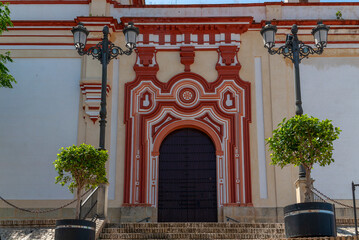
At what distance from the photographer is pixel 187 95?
58.1 ft

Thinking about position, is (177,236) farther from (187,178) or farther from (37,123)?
(37,123)

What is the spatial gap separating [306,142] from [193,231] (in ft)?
10.3

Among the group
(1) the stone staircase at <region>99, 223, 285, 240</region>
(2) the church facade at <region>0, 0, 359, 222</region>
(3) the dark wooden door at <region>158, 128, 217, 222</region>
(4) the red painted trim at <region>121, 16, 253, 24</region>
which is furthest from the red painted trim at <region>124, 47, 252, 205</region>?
(1) the stone staircase at <region>99, 223, 285, 240</region>

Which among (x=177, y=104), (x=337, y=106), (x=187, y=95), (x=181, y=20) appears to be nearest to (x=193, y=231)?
(x=177, y=104)

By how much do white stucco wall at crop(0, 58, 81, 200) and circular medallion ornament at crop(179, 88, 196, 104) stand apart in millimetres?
3244

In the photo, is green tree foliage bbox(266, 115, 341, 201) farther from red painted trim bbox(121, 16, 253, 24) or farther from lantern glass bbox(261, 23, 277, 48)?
red painted trim bbox(121, 16, 253, 24)

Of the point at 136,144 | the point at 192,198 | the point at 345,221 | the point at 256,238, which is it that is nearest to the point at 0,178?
the point at 136,144

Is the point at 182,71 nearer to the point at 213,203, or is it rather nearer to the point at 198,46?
the point at 198,46

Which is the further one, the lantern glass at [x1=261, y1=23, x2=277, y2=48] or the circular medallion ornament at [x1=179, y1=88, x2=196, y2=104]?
the circular medallion ornament at [x1=179, y1=88, x2=196, y2=104]

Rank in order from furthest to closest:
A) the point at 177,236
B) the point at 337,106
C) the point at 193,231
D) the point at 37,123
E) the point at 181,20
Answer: the point at 181,20 → the point at 337,106 → the point at 37,123 → the point at 193,231 → the point at 177,236

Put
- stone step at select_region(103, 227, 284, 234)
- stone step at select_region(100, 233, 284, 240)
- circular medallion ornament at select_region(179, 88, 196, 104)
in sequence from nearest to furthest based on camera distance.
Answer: stone step at select_region(100, 233, 284, 240) < stone step at select_region(103, 227, 284, 234) < circular medallion ornament at select_region(179, 88, 196, 104)

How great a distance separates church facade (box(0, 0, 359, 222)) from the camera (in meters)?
16.8

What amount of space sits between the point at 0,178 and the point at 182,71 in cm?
645

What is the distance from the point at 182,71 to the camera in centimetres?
1798
